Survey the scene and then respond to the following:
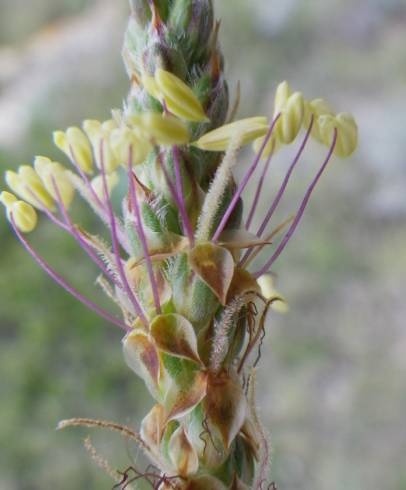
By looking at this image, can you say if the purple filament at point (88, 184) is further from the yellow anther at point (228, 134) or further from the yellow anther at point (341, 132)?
the yellow anther at point (341, 132)

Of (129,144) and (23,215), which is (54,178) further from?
(129,144)

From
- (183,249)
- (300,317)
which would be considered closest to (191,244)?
(183,249)

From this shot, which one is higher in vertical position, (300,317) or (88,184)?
(88,184)

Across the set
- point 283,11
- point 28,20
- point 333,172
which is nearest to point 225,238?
point 333,172

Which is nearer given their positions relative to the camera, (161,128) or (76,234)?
(161,128)

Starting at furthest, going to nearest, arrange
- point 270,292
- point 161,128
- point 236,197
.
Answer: point 270,292 < point 236,197 < point 161,128

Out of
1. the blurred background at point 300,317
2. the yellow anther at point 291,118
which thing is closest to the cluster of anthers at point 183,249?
the yellow anther at point 291,118
